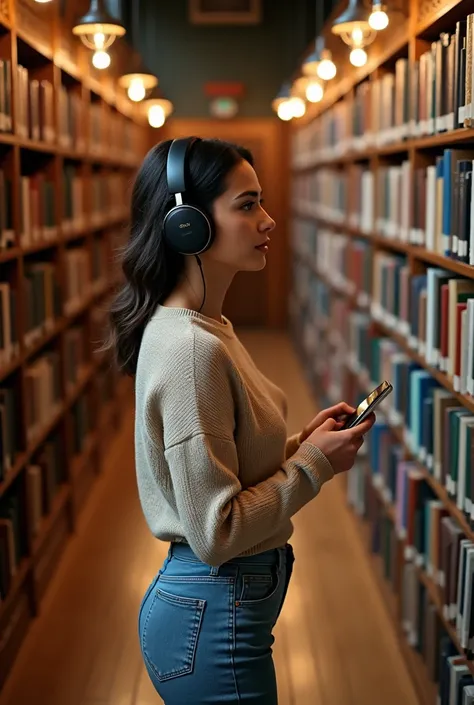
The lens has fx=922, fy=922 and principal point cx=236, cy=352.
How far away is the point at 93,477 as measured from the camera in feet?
17.8

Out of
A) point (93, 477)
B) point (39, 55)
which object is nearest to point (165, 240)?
point (39, 55)

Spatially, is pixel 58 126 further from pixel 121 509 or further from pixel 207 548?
pixel 207 548

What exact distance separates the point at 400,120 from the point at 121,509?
2.62 meters

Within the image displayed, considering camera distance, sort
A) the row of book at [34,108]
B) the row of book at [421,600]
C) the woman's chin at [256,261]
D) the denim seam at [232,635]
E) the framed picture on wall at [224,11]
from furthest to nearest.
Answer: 1. the framed picture on wall at [224,11]
2. the row of book at [34,108]
3. the row of book at [421,600]
4. the woman's chin at [256,261]
5. the denim seam at [232,635]

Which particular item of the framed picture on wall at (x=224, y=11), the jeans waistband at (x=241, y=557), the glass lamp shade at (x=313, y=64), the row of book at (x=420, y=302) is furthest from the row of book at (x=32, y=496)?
the framed picture on wall at (x=224, y=11)

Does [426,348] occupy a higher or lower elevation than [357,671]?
higher

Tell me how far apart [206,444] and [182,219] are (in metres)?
0.41

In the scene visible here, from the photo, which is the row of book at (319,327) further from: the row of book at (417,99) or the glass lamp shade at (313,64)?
the glass lamp shade at (313,64)

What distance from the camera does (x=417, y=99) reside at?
3229 mm

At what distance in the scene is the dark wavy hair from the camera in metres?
1.69

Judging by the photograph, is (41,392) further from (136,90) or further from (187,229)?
(187,229)

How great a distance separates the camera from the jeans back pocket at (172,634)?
164 centimetres

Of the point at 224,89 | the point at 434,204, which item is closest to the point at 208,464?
the point at 434,204

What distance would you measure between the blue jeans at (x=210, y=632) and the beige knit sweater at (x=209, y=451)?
0.21ft
